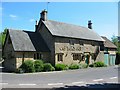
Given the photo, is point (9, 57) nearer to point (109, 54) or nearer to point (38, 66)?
point (38, 66)

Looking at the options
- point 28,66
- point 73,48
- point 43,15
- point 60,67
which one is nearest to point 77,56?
point 73,48

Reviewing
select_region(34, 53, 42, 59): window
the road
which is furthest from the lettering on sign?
the road

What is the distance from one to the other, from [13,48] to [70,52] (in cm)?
1052

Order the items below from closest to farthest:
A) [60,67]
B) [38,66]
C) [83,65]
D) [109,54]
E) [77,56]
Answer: [38,66], [60,67], [83,65], [77,56], [109,54]

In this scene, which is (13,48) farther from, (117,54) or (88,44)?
(117,54)

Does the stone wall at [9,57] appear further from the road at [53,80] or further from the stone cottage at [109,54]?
the stone cottage at [109,54]

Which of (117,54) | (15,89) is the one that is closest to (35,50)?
(15,89)

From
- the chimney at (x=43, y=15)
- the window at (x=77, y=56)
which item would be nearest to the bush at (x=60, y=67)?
the window at (x=77, y=56)

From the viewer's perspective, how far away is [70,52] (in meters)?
36.4

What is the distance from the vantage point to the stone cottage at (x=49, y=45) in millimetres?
30891

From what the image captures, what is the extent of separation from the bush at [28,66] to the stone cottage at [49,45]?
0.94 meters

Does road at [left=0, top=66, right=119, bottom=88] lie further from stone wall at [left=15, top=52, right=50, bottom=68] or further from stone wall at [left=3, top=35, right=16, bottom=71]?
stone wall at [left=3, top=35, right=16, bottom=71]

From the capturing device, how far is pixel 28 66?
28.7m

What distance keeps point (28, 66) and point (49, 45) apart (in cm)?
691
